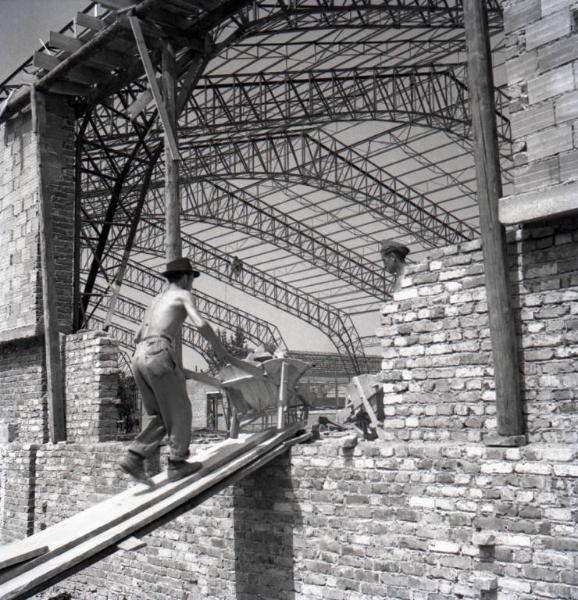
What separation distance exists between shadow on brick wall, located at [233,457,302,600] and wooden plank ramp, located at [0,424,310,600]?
0.36 metres

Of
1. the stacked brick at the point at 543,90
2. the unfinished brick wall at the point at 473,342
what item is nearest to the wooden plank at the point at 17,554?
the unfinished brick wall at the point at 473,342

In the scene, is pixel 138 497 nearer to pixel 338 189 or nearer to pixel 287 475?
pixel 287 475

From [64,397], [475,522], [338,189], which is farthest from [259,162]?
[475,522]

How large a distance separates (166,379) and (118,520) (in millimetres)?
1141

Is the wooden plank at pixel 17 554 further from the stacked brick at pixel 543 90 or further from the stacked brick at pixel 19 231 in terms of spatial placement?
the stacked brick at pixel 19 231

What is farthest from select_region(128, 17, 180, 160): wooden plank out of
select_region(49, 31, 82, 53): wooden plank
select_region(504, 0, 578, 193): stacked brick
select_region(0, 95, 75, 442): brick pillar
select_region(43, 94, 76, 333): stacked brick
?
select_region(504, 0, 578, 193): stacked brick

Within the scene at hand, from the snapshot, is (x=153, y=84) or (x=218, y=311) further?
(x=218, y=311)

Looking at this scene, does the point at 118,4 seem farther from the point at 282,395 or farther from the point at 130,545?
the point at 130,545

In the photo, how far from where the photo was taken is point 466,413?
225 inches

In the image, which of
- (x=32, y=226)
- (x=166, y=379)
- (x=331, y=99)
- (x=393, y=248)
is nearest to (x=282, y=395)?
(x=166, y=379)

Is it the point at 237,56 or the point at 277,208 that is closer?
the point at 237,56

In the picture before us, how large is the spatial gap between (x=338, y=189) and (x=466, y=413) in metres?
20.8

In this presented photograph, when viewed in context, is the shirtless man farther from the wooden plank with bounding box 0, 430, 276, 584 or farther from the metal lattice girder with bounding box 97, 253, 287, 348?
the metal lattice girder with bounding box 97, 253, 287, 348

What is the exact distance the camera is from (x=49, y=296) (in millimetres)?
10648
